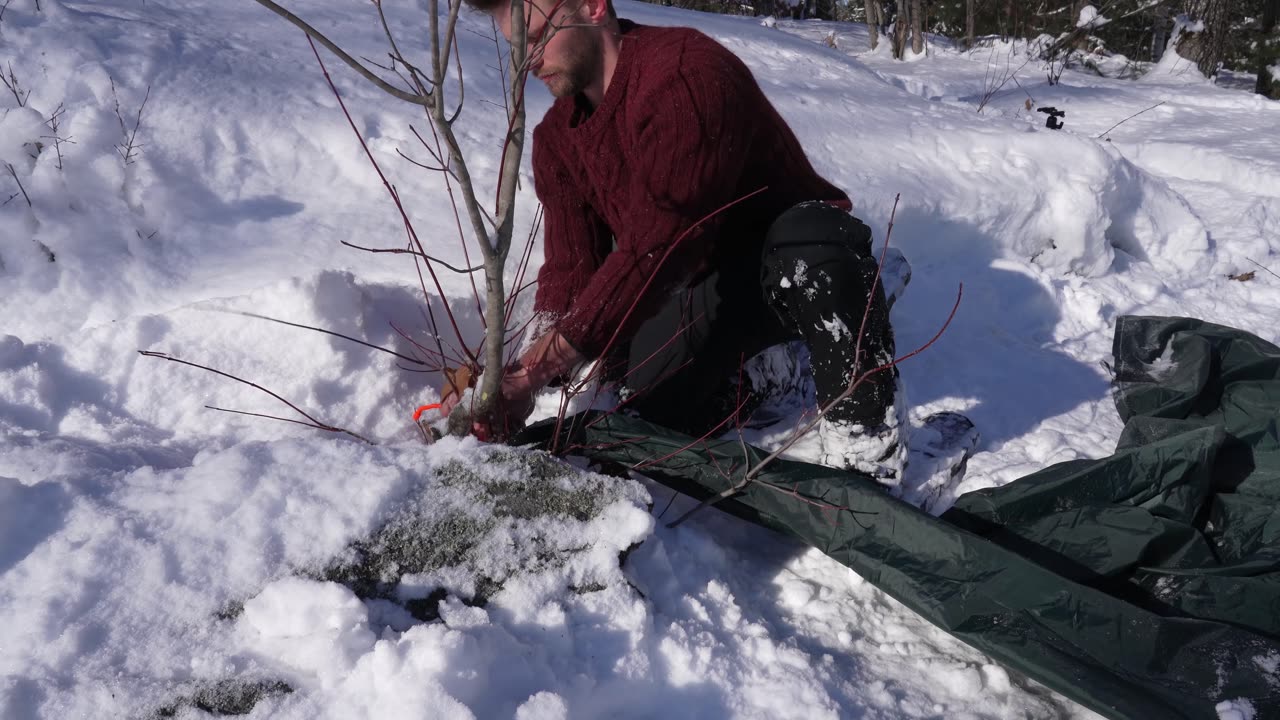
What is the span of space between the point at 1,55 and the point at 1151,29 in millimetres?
15697

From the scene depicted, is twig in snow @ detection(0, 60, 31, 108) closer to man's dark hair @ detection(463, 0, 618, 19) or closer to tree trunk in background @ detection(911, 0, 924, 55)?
man's dark hair @ detection(463, 0, 618, 19)

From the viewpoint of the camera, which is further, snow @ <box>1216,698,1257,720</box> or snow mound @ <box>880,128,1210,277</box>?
snow mound @ <box>880,128,1210,277</box>

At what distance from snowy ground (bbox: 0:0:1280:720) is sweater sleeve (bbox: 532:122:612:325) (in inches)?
13.7

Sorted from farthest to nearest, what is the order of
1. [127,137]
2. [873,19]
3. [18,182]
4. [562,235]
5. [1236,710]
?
[873,19]
[127,137]
[18,182]
[562,235]
[1236,710]

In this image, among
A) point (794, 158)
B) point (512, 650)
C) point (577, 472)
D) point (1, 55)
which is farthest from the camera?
point (1, 55)

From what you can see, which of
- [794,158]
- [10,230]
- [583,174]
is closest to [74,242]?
[10,230]

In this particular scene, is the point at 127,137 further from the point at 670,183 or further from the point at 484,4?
the point at 670,183

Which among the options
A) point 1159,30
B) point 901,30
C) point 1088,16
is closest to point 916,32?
point 901,30

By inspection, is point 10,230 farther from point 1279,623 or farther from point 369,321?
point 1279,623

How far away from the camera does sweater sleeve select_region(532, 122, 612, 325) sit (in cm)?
205

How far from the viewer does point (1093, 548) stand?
162 cm

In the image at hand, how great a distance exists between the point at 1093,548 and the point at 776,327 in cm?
87

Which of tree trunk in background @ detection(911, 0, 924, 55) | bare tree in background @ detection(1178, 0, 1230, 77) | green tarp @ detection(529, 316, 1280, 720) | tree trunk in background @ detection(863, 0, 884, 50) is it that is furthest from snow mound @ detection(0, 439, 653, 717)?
tree trunk in background @ detection(863, 0, 884, 50)

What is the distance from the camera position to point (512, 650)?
4.03 feet
